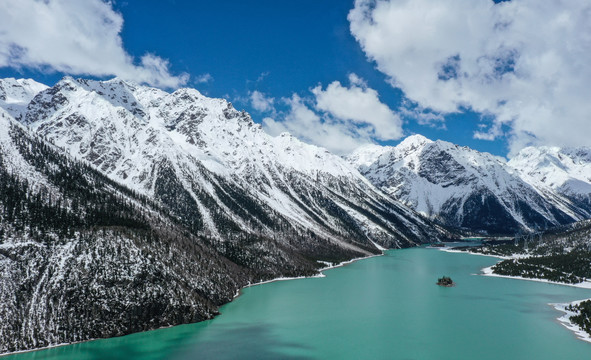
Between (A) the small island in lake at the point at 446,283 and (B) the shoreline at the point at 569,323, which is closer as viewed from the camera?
(B) the shoreline at the point at 569,323

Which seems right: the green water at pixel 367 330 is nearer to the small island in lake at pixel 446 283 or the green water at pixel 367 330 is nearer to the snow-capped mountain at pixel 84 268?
the snow-capped mountain at pixel 84 268

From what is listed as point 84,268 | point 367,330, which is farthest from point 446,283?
point 84,268

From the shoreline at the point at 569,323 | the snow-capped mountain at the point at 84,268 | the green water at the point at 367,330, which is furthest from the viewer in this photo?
the shoreline at the point at 569,323

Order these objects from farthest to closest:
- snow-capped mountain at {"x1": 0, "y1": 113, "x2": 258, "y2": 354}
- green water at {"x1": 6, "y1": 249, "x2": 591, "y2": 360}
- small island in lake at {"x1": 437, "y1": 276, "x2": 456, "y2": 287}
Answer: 1. small island in lake at {"x1": 437, "y1": 276, "x2": 456, "y2": 287}
2. snow-capped mountain at {"x1": 0, "y1": 113, "x2": 258, "y2": 354}
3. green water at {"x1": 6, "y1": 249, "x2": 591, "y2": 360}

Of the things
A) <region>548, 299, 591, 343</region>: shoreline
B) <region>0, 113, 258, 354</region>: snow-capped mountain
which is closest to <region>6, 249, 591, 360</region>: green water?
<region>548, 299, 591, 343</region>: shoreline

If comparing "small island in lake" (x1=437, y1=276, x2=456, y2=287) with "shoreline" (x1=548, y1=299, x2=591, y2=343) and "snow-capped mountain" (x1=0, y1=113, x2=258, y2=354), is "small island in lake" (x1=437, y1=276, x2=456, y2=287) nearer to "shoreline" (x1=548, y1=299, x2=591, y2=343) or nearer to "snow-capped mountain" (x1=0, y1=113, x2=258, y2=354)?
"shoreline" (x1=548, y1=299, x2=591, y2=343)

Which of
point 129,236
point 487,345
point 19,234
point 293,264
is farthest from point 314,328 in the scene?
point 293,264

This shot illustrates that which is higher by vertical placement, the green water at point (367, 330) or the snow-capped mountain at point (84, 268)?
the snow-capped mountain at point (84, 268)

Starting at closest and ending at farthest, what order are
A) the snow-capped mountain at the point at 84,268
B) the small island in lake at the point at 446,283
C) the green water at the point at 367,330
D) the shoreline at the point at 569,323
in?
1. the green water at the point at 367,330
2. the snow-capped mountain at the point at 84,268
3. the shoreline at the point at 569,323
4. the small island in lake at the point at 446,283

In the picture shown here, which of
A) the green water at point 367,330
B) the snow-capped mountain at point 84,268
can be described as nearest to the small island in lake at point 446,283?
the green water at point 367,330
